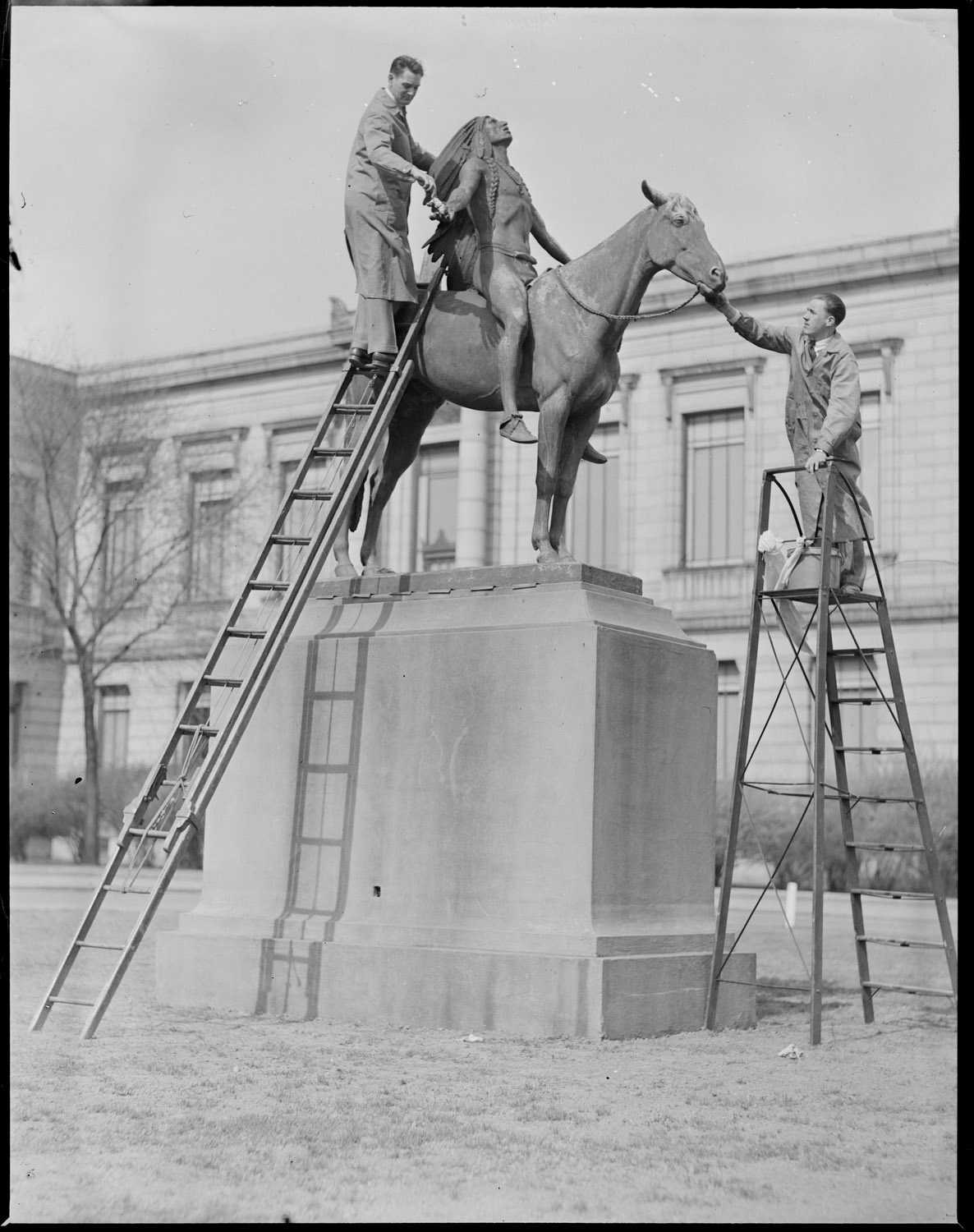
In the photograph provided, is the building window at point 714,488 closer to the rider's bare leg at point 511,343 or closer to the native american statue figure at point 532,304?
the native american statue figure at point 532,304

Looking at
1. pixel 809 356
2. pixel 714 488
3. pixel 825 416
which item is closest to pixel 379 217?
pixel 809 356

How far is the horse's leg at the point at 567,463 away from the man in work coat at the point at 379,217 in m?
1.23

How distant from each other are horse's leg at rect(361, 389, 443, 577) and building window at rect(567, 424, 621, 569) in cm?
2368

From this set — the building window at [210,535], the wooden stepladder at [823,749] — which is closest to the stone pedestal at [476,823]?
the wooden stepladder at [823,749]

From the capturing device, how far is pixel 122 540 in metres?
33.0

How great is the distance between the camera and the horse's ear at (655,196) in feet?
31.9

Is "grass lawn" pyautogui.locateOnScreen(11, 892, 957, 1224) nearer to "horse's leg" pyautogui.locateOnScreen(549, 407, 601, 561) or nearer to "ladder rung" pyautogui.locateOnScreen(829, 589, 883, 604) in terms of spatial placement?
"ladder rung" pyautogui.locateOnScreen(829, 589, 883, 604)

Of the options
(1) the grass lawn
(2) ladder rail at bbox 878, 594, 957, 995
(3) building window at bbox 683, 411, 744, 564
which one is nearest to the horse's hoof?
(2) ladder rail at bbox 878, 594, 957, 995

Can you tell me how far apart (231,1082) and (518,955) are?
1.97 meters

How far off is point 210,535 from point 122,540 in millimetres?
1922

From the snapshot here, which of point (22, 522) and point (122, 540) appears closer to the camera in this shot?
point (22, 522)

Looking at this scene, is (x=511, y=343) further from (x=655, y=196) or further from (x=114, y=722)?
(x=114, y=722)

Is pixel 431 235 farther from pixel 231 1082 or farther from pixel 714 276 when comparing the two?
pixel 231 1082

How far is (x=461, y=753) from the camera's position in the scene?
9.30m
